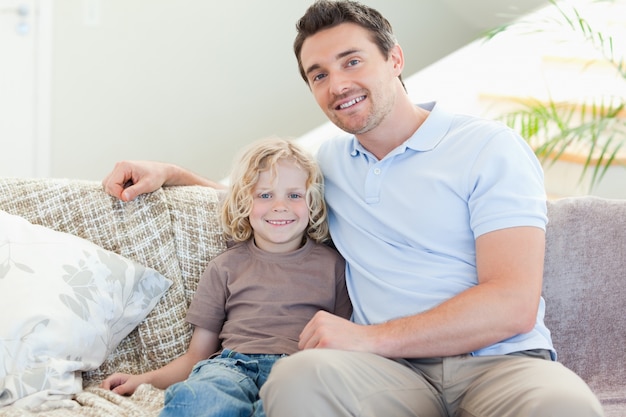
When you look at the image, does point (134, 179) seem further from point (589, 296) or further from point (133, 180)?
point (589, 296)

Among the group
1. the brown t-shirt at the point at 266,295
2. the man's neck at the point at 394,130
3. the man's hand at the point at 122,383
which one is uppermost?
the man's neck at the point at 394,130

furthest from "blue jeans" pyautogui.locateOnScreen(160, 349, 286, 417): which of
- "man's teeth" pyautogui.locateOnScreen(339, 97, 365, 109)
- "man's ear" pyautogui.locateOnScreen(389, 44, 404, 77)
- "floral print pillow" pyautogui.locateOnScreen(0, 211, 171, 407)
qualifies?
"man's ear" pyautogui.locateOnScreen(389, 44, 404, 77)

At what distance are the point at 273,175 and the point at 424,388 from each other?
61 centimetres

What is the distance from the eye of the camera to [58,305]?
6.22 ft

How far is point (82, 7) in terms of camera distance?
396cm

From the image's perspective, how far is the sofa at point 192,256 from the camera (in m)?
2.02

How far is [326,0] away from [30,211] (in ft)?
2.87

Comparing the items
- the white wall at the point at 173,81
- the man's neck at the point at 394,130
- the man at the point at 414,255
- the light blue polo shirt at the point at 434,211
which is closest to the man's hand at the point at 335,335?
the man at the point at 414,255

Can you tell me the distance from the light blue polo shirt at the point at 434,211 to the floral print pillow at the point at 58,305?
1.67 feet

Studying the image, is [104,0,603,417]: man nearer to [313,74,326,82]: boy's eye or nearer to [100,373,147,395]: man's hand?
[313,74,326,82]: boy's eye

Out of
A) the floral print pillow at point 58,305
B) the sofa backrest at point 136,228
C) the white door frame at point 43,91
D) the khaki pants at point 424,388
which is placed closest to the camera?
the khaki pants at point 424,388

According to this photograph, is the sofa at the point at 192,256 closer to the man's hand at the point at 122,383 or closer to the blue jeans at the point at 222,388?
the man's hand at the point at 122,383

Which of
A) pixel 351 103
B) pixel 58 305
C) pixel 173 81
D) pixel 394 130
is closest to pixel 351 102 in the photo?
pixel 351 103

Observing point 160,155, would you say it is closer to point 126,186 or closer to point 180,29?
point 180,29
